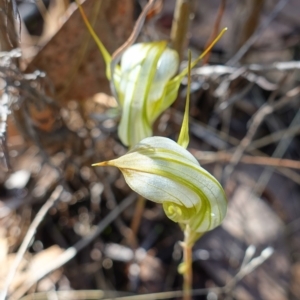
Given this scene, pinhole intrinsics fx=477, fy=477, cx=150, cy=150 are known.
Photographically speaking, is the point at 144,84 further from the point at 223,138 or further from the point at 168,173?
the point at 223,138

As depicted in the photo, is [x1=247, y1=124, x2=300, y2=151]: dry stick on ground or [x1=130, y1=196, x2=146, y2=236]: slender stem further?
[x1=247, y1=124, x2=300, y2=151]: dry stick on ground

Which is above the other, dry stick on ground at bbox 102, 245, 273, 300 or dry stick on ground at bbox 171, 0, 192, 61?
dry stick on ground at bbox 171, 0, 192, 61

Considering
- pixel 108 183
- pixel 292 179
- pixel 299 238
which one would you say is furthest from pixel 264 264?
pixel 108 183

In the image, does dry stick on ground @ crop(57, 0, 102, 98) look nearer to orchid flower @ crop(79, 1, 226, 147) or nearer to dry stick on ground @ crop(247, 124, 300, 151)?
orchid flower @ crop(79, 1, 226, 147)

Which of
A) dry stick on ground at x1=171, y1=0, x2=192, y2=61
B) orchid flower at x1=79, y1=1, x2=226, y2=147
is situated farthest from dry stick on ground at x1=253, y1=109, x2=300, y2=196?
orchid flower at x1=79, y1=1, x2=226, y2=147

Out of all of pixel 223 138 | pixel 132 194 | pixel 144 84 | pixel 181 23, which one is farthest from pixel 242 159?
pixel 144 84

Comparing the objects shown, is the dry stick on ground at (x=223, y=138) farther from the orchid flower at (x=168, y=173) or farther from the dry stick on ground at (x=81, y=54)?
the orchid flower at (x=168, y=173)

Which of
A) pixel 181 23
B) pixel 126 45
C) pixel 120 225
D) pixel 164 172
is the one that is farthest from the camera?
pixel 120 225

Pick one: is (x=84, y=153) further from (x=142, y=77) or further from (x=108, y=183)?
(x=142, y=77)
